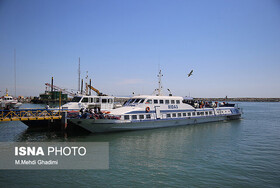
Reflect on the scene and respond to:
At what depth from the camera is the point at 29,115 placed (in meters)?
26.1

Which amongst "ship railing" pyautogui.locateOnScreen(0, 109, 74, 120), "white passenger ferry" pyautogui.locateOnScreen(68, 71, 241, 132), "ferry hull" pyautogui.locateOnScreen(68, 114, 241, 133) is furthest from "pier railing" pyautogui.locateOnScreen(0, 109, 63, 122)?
"white passenger ferry" pyautogui.locateOnScreen(68, 71, 241, 132)

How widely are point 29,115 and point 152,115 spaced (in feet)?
56.0

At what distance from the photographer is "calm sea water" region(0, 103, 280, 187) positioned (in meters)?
11.9

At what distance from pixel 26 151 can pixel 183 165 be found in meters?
14.3

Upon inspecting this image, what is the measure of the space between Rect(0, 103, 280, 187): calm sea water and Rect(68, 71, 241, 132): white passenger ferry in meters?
1.67

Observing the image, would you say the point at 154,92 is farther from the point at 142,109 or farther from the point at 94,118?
the point at 94,118

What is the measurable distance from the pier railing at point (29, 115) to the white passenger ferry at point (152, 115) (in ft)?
19.4

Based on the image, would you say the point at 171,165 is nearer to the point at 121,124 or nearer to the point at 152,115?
the point at 121,124

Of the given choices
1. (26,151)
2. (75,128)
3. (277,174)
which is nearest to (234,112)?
(277,174)

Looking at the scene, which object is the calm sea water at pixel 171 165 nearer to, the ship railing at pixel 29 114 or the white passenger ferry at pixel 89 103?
the ship railing at pixel 29 114

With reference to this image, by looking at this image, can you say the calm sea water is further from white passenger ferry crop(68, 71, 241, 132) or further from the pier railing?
the pier railing

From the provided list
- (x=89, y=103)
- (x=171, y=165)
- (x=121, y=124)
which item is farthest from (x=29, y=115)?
(x=171, y=165)

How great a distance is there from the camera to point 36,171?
524 inches

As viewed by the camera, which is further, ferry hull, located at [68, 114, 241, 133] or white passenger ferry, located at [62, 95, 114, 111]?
white passenger ferry, located at [62, 95, 114, 111]
